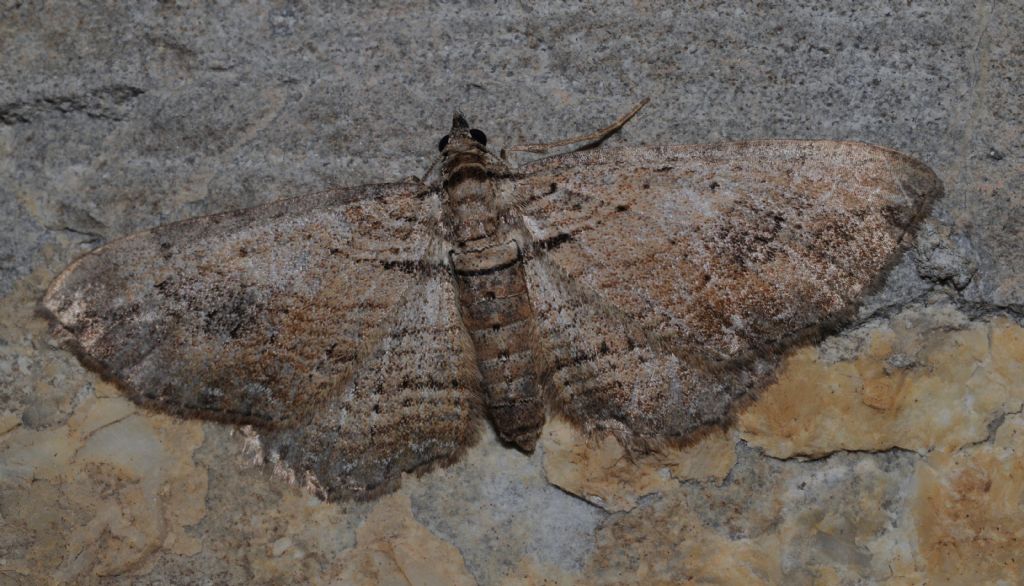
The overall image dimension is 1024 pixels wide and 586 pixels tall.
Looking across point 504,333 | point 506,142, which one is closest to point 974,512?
point 504,333

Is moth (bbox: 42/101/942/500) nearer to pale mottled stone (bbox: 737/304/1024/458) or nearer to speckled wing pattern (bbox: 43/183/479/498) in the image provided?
speckled wing pattern (bbox: 43/183/479/498)

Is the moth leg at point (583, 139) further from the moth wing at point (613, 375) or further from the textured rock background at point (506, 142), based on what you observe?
the moth wing at point (613, 375)

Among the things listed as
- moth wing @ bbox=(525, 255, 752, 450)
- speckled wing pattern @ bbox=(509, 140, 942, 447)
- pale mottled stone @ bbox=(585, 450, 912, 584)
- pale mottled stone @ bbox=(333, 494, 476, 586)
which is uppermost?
speckled wing pattern @ bbox=(509, 140, 942, 447)

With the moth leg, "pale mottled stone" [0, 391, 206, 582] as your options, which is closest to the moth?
the moth leg

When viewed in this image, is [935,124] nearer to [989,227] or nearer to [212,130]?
[989,227]

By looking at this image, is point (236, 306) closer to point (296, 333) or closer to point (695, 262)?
point (296, 333)

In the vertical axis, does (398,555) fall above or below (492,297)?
below

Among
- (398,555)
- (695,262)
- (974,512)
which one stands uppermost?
(695,262)
